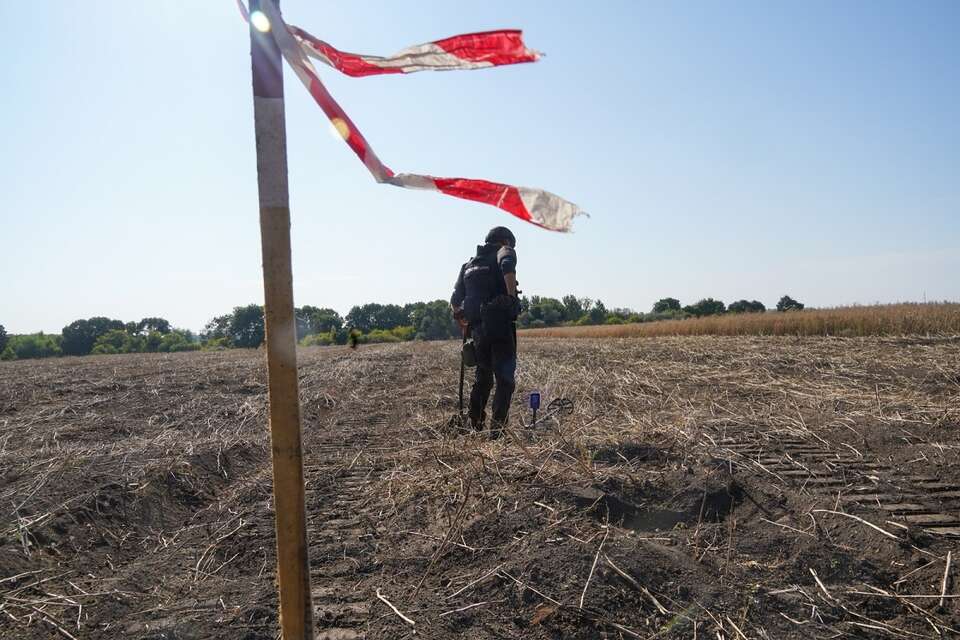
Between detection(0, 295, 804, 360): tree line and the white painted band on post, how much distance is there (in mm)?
47517

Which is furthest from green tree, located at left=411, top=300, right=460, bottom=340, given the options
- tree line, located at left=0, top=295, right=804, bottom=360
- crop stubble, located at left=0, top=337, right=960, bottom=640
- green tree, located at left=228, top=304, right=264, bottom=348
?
crop stubble, located at left=0, top=337, right=960, bottom=640

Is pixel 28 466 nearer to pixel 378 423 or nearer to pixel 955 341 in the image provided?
pixel 378 423

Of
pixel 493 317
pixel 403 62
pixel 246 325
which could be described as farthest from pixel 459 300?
pixel 246 325

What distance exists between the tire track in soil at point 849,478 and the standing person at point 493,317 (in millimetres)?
2000

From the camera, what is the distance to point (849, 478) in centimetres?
386

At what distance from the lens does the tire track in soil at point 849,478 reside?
3.30m

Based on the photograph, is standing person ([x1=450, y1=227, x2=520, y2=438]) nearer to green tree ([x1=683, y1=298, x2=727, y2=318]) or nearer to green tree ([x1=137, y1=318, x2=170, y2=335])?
green tree ([x1=683, y1=298, x2=727, y2=318])

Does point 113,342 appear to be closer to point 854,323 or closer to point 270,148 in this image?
point 854,323

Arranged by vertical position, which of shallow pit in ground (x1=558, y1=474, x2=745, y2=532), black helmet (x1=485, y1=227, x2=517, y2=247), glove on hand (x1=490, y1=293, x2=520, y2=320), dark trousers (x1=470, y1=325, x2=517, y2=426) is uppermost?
black helmet (x1=485, y1=227, x2=517, y2=247)

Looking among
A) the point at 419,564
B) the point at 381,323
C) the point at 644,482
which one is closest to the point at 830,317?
the point at 644,482

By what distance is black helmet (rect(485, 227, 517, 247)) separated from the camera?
6.22 m

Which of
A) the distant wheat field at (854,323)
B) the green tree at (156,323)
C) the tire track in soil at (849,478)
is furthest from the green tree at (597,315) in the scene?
the tire track in soil at (849,478)

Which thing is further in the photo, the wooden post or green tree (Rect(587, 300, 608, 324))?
green tree (Rect(587, 300, 608, 324))

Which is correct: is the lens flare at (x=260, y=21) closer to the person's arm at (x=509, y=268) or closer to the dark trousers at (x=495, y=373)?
the person's arm at (x=509, y=268)
